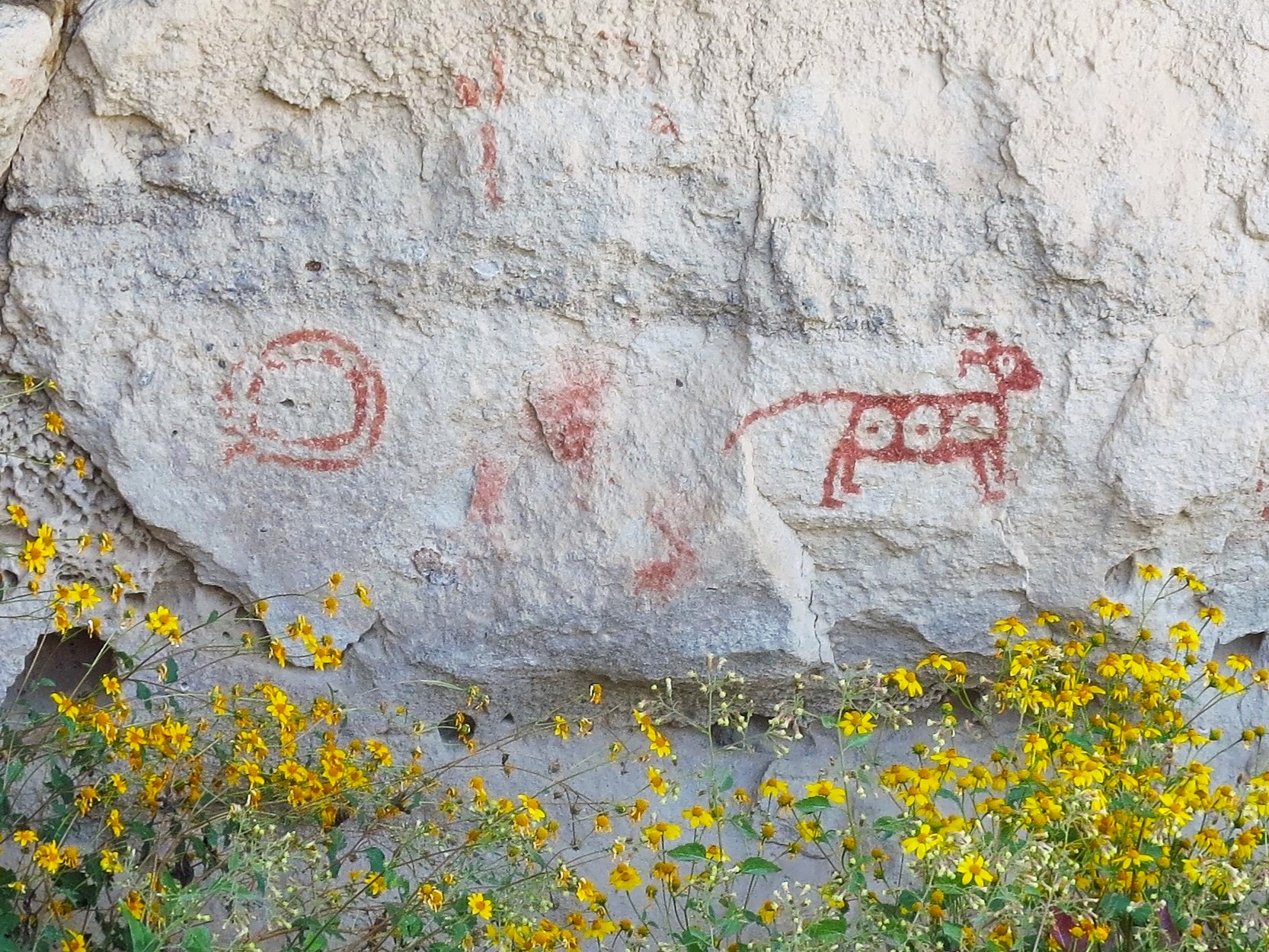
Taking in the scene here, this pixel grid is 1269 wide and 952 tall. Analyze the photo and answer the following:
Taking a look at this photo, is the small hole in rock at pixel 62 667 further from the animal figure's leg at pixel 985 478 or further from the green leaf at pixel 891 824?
the animal figure's leg at pixel 985 478

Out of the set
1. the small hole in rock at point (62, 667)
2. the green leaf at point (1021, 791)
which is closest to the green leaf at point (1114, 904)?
the green leaf at point (1021, 791)

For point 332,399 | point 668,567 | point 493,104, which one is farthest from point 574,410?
point 493,104

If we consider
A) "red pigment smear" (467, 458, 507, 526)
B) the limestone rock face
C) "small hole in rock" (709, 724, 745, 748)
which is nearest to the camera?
the limestone rock face

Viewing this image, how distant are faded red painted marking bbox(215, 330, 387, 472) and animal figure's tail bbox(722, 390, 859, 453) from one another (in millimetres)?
617

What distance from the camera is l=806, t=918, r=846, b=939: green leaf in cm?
185

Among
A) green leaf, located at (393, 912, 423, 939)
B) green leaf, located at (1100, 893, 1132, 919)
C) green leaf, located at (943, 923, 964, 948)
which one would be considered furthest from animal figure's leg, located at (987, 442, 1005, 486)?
green leaf, located at (393, 912, 423, 939)

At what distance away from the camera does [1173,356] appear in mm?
2486

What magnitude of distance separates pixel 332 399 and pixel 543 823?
2.72 ft

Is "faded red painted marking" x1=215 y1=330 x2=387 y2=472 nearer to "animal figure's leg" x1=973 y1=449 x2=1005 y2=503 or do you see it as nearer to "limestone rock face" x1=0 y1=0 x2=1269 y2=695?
"limestone rock face" x1=0 y1=0 x2=1269 y2=695

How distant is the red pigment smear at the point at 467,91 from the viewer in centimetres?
247

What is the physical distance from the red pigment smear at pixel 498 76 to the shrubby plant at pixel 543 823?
35.0 inches

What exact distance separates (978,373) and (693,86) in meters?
0.70

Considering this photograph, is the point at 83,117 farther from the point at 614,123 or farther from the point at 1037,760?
the point at 1037,760

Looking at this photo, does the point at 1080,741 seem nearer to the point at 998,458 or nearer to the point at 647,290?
the point at 998,458
